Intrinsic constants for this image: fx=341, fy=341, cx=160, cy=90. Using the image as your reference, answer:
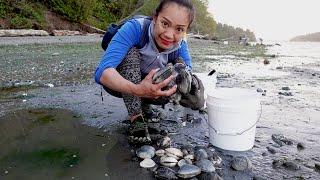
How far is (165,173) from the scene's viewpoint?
2430 mm

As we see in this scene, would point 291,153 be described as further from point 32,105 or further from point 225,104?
point 32,105

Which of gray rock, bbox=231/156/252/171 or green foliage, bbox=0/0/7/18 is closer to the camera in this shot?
gray rock, bbox=231/156/252/171

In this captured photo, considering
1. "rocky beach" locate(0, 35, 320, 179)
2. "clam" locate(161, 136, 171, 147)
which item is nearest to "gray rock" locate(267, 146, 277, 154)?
"rocky beach" locate(0, 35, 320, 179)

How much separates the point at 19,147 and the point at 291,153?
2354 mm

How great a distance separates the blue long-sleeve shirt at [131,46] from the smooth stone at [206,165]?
42.1 inches

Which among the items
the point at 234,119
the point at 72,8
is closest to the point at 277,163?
the point at 234,119

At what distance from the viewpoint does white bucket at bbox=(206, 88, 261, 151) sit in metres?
2.87

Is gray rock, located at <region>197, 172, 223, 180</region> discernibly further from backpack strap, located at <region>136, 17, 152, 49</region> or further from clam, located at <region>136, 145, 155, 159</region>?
backpack strap, located at <region>136, 17, 152, 49</region>

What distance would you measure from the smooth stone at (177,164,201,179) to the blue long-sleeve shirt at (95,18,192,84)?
105 centimetres

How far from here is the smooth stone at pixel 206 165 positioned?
8.24ft

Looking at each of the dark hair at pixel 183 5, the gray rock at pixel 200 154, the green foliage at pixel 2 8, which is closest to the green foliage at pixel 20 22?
the green foliage at pixel 2 8

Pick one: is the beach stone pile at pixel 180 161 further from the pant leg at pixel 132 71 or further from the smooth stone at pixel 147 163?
the pant leg at pixel 132 71

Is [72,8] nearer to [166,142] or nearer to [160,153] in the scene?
[166,142]

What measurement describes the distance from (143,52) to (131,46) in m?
0.15
